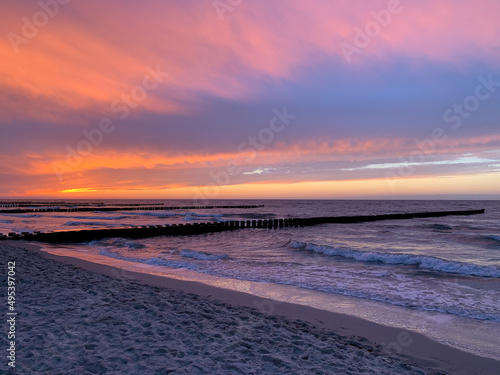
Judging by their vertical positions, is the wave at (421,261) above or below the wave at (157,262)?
below

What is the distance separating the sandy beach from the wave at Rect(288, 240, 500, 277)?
9493mm

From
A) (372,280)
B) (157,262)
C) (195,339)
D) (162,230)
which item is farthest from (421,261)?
(162,230)

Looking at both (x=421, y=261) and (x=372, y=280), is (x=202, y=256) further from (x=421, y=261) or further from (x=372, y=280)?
(x=421, y=261)

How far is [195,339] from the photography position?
5.73 meters

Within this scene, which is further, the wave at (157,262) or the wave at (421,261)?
the wave at (157,262)

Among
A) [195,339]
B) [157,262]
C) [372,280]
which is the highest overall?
[195,339]

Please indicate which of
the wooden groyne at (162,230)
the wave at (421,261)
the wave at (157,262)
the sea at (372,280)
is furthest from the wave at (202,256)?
the wooden groyne at (162,230)

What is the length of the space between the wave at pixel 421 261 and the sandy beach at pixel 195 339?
9.49 m

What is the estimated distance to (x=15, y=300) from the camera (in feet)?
24.0

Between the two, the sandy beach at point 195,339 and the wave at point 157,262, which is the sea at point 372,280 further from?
the sandy beach at point 195,339

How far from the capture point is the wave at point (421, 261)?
14578mm

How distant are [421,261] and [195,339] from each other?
14097 millimetres

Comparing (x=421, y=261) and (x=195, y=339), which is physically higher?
(x=195, y=339)

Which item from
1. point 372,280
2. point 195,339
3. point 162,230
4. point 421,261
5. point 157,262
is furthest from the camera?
point 162,230
